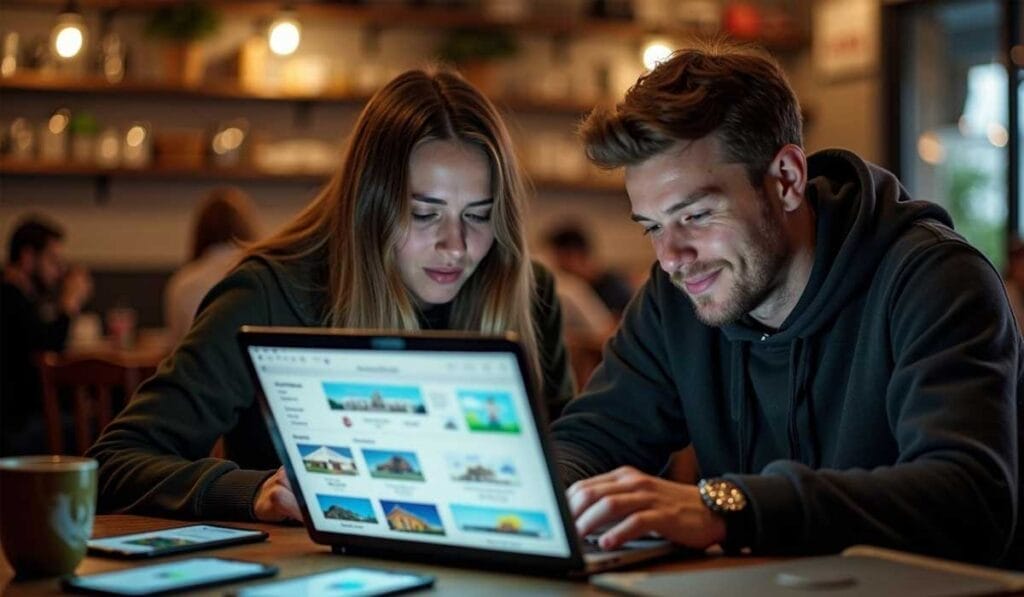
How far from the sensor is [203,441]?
2.06m

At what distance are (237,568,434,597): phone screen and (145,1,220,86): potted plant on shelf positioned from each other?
5736 millimetres

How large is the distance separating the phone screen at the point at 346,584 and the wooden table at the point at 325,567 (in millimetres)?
29

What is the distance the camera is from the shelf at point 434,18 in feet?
22.3

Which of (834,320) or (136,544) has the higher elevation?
(834,320)

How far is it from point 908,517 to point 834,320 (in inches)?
18.4

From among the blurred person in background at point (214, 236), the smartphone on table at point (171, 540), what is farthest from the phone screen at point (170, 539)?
the blurred person in background at point (214, 236)

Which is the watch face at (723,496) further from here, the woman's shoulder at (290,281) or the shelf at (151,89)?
the shelf at (151,89)

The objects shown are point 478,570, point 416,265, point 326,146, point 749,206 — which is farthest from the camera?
point 326,146

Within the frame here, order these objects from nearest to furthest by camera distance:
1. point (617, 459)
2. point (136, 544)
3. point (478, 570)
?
point (478, 570)
point (136, 544)
point (617, 459)

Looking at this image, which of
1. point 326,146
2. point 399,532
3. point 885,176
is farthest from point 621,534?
point 326,146

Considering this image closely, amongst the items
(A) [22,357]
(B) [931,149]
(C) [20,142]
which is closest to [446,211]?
(A) [22,357]

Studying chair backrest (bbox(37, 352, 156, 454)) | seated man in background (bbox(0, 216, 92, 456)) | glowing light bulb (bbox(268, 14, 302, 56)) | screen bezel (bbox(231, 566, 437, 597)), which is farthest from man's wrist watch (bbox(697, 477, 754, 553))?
glowing light bulb (bbox(268, 14, 302, 56))

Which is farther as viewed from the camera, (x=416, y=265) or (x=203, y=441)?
(x=416, y=265)

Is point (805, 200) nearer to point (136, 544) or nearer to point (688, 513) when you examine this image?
point (688, 513)
